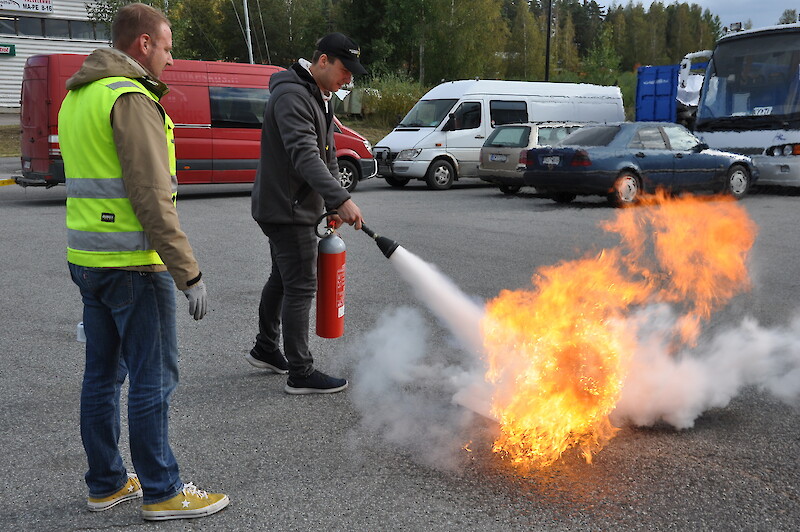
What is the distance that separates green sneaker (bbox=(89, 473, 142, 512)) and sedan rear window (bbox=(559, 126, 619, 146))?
1187 cm

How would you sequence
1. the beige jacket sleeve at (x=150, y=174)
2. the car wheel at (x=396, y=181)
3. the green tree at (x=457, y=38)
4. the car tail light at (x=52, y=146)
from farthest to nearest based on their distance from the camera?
the green tree at (x=457, y=38)
the car wheel at (x=396, y=181)
the car tail light at (x=52, y=146)
the beige jacket sleeve at (x=150, y=174)

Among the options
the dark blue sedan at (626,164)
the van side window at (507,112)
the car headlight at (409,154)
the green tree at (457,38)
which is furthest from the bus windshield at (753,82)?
the green tree at (457,38)

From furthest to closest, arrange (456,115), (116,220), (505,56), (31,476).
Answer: (505,56)
(456,115)
(31,476)
(116,220)

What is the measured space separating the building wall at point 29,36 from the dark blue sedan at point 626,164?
107ft

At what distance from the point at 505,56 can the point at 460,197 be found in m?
58.2

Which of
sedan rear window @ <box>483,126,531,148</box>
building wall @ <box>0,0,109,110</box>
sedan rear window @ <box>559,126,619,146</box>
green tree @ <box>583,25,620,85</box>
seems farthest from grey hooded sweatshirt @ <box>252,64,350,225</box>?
green tree @ <box>583,25,620,85</box>

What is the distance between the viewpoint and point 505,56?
70438 mm

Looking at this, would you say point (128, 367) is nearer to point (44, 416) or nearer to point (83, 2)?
point (44, 416)

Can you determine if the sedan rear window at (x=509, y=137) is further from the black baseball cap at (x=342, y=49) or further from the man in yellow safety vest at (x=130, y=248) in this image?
the man in yellow safety vest at (x=130, y=248)

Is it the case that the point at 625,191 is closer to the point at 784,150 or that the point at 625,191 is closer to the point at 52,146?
the point at 784,150

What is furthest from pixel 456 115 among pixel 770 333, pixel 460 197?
pixel 770 333

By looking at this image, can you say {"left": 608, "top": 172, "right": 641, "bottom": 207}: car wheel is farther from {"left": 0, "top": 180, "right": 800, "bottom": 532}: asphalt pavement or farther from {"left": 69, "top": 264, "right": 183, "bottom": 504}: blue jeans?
{"left": 69, "top": 264, "right": 183, "bottom": 504}: blue jeans

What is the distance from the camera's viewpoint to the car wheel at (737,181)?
1462 cm

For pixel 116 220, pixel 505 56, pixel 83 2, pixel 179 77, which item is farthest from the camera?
pixel 505 56
